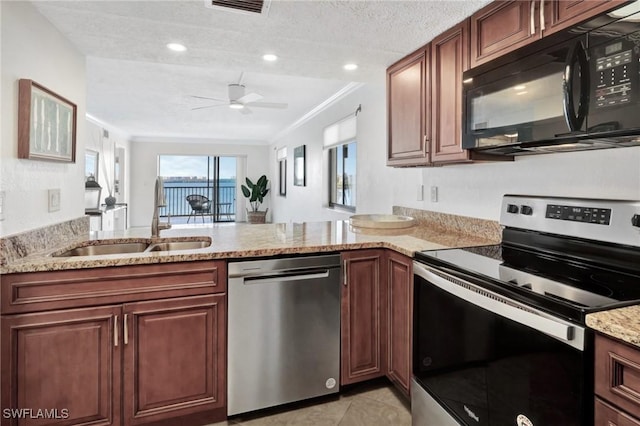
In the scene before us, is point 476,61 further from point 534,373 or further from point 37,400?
point 37,400

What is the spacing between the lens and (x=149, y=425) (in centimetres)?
174

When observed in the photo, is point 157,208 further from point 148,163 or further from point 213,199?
point 213,199

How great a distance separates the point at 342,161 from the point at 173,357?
3.47 m

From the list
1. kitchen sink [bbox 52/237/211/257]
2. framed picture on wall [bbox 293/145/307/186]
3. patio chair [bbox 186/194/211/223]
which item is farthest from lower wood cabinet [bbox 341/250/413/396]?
patio chair [bbox 186/194/211/223]

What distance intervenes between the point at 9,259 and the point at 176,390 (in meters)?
0.95

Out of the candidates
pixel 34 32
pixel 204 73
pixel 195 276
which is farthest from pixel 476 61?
pixel 204 73

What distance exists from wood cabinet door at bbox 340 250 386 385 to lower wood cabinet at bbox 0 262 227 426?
2.24 ft

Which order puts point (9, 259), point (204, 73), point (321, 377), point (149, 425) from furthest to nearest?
point (204, 73), point (321, 377), point (149, 425), point (9, 259)

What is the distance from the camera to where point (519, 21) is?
63.4 inches

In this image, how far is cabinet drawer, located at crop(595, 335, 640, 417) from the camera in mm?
855

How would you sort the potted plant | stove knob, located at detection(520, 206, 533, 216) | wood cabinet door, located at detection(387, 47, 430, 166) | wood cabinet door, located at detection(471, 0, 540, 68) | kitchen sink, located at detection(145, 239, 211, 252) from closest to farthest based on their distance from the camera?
1. wood cabinet door, located at detection(471, 0, 540, 68)
2. stove knob, located at detection(520, 206, 533, 216)
3. kitchen sink, located at detection(145, 239, 211, 252)
4. wood cabinet door, located at detection(387, 47, 430, 166)
5. the potted plant

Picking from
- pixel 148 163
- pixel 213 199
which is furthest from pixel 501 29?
pixel 213 199

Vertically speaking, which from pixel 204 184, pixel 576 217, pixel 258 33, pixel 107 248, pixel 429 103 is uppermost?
pixel 258 33

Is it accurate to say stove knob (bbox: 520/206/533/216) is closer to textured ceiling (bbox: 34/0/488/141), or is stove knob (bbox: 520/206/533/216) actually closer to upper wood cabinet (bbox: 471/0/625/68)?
upper wood cabinet (bbox: 471/0/625/68)
